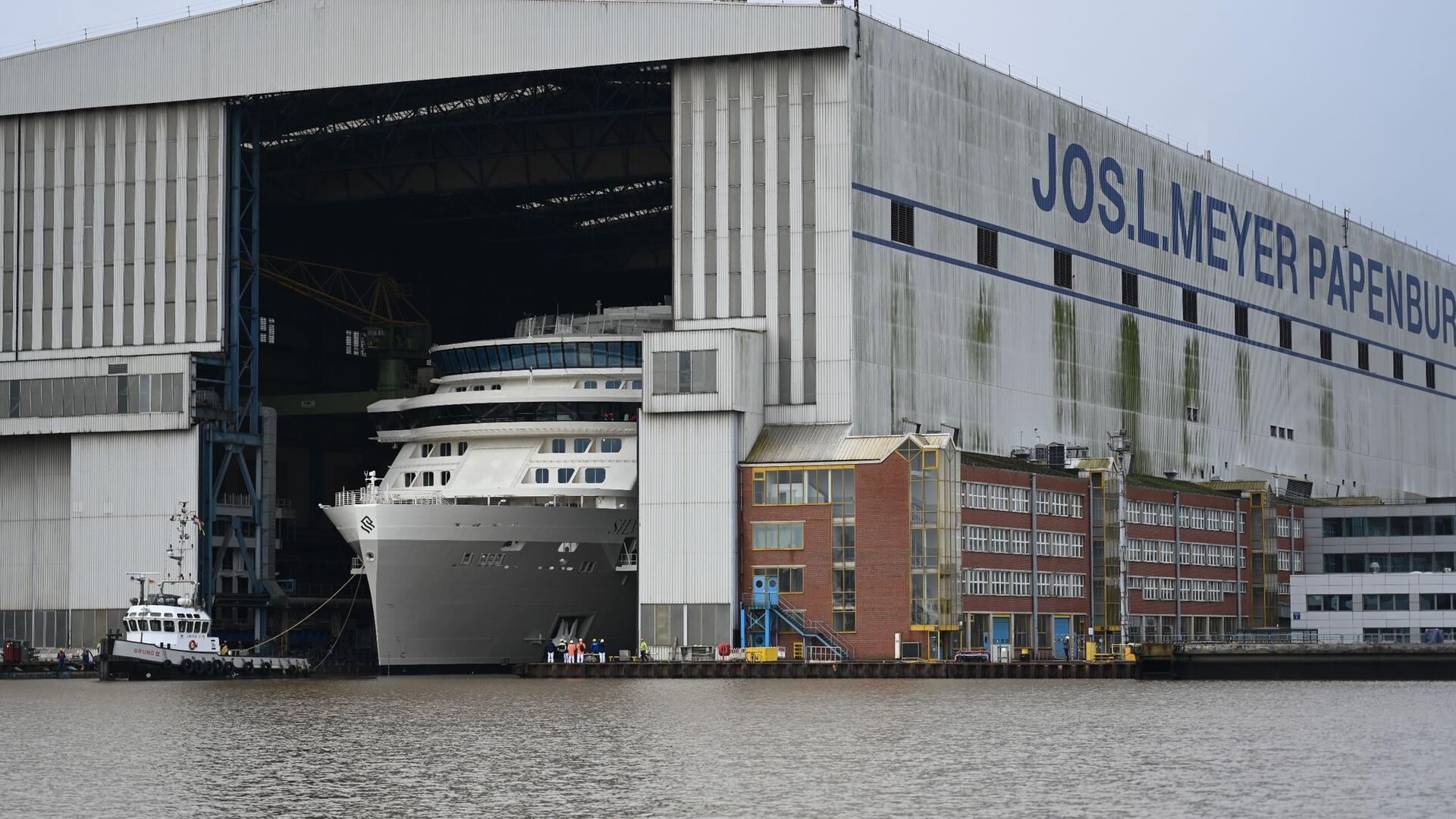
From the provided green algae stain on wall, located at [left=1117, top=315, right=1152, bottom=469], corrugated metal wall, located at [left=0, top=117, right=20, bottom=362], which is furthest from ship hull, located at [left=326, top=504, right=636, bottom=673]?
green algae stain on wall, located at [left=1117, top=315, right=1152, bottom=469]

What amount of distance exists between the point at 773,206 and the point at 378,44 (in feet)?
62.6

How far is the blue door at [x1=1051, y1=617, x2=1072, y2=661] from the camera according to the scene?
A: 338 feet

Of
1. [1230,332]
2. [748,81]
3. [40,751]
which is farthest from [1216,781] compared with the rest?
[1230,332]

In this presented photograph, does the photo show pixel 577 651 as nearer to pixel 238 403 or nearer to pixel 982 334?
pixel 238 403

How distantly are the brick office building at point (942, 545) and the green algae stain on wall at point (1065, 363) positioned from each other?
598 centimetres

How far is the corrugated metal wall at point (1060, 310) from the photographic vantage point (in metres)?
99.6

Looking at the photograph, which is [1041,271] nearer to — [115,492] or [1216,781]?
[115,492]

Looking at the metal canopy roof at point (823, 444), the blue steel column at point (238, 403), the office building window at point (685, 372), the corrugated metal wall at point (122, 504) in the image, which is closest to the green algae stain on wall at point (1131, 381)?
the metal canopy roof at point (823, 444)

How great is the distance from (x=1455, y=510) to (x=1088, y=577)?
24698 millimetres

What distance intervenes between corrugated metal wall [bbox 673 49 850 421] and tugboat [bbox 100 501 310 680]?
24.9 m

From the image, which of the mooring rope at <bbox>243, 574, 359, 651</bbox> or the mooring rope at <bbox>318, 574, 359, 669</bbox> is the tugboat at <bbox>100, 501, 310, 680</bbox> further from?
the mooring rope at <bbox>318, 574, 359, 669</bbox>

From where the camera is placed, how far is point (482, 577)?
321 feet

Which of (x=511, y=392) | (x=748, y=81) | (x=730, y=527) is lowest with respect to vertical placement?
(x=730, y=527)

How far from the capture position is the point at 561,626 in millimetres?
101812
